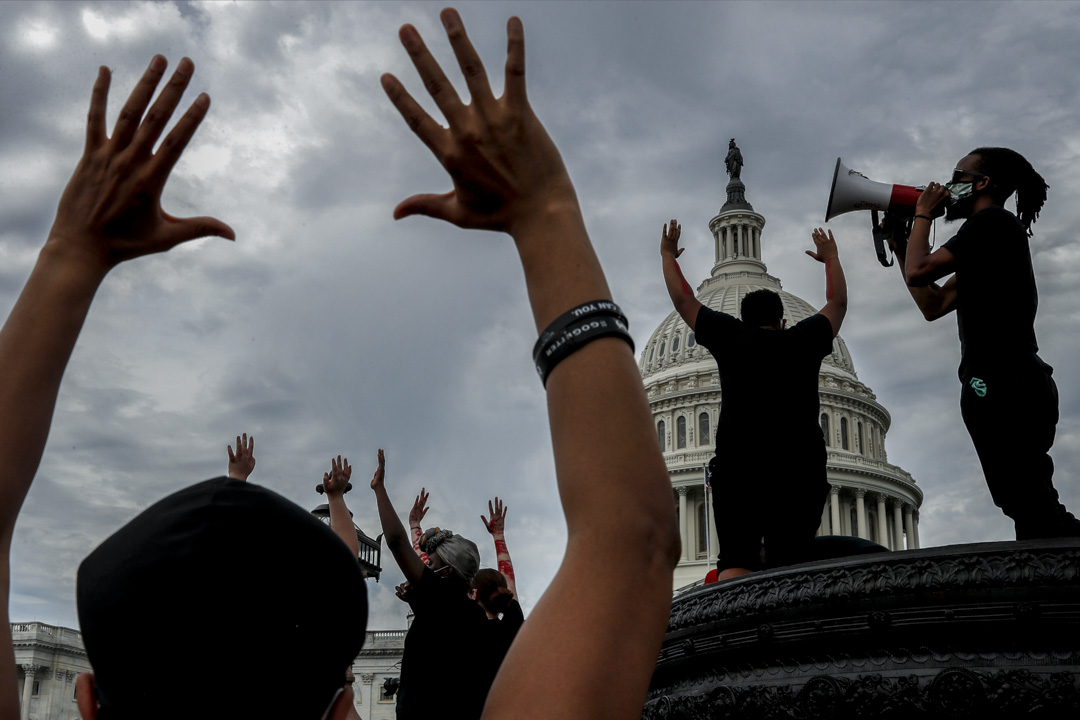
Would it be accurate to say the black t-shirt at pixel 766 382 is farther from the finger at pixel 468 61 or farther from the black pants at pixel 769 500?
the finger at pixel 468 61

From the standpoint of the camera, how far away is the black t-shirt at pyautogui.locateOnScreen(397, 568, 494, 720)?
3.99 m

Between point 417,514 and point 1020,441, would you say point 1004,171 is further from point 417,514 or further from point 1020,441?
point 417,514

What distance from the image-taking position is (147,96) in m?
1.55

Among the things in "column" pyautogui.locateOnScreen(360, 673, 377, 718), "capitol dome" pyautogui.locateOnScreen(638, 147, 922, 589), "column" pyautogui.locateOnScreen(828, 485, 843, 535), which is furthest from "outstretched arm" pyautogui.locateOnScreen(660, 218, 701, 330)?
"column" pyautogui.locateOnScreen(828, 485, 843, 535)

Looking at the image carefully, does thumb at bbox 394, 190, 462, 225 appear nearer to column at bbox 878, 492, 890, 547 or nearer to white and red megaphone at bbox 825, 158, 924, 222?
white and red megaphone at bbox 825, 158, 924, 222

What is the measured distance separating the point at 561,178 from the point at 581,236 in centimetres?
8

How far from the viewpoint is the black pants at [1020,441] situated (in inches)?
129

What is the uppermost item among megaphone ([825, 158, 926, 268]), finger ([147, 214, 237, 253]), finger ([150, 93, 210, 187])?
megaphone ([825, 158, 926, 268])

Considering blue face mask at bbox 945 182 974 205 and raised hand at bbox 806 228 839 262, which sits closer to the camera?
blue face mask at bbox 945 182 974 205

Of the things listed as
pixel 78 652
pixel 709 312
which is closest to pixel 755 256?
pixel 78 652

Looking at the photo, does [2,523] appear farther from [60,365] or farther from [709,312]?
[709,312]

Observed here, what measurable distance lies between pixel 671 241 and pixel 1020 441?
5.92 feet

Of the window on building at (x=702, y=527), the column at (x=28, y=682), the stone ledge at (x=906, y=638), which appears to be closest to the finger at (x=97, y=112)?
the stone ledge at (x=906, y=638)

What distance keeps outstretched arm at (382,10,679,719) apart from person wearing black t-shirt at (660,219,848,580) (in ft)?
8.76
